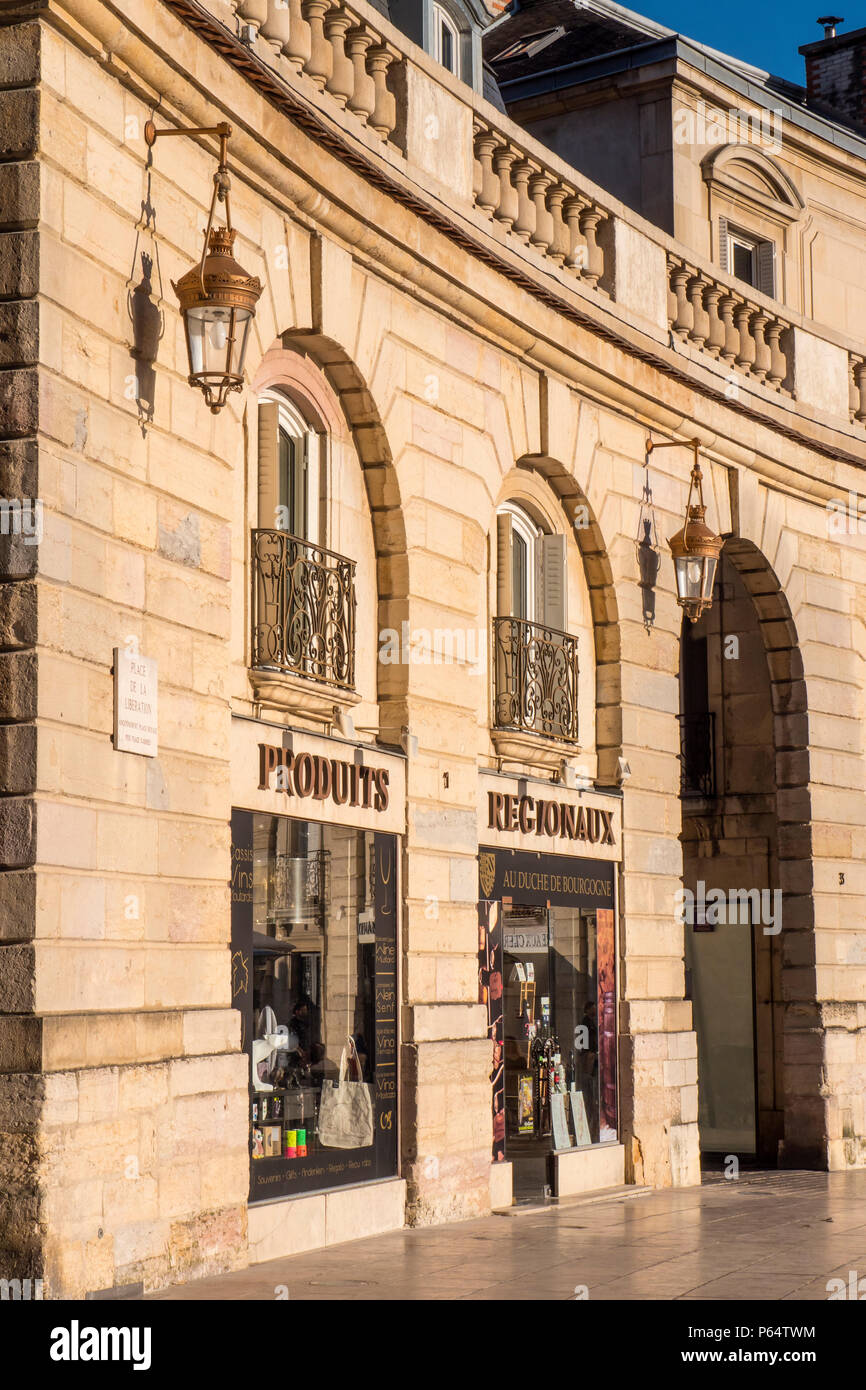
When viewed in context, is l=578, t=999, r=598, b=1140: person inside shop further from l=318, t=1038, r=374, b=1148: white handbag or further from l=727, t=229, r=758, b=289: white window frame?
l=727, t=229, r=758, b=289: white window frame

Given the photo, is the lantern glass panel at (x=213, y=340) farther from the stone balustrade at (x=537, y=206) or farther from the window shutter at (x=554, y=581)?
the window shutter at (x=554, y=581)

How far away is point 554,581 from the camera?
16641mm

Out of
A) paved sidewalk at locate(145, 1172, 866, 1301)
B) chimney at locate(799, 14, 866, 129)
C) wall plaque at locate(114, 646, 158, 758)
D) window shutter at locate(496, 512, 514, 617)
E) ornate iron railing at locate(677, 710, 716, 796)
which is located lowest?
paved sidewalk at locate(145, 1172, 866, 1301)

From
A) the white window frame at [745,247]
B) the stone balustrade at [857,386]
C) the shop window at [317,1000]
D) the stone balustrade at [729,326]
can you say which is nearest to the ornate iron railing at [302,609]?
the shop window at [317,1000]

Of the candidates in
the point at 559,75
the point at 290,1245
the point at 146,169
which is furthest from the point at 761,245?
the point at 290,1245

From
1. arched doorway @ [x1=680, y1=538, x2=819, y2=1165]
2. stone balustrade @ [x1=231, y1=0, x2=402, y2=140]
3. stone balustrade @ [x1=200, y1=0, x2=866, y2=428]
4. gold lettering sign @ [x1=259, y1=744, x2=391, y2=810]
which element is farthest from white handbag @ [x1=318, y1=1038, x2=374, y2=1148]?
arched doorway @ [x1=680, y1=538, x2=819, y2=1165]

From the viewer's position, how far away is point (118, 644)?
34.2ft

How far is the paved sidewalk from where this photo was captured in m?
10.5

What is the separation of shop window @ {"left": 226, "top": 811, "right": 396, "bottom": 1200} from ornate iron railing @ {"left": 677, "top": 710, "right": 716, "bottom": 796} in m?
8.72

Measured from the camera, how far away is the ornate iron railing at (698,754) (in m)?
21.9

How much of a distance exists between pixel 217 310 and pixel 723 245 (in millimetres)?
12287

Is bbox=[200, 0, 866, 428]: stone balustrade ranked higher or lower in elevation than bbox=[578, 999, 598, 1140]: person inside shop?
higher

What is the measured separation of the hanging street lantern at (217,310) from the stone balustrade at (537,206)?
189 inches

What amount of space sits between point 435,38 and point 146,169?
627cm
